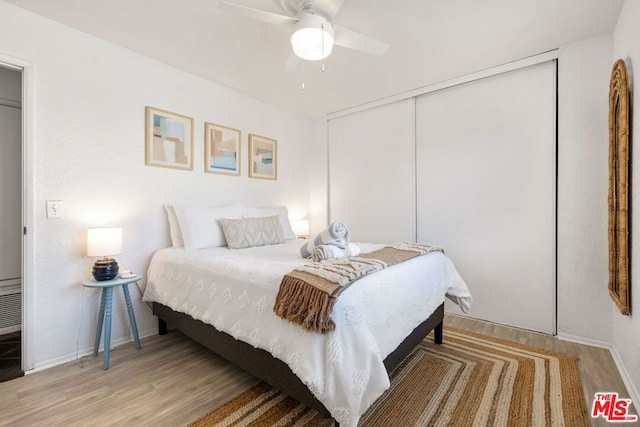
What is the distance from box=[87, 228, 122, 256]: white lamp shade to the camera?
83.5 inches

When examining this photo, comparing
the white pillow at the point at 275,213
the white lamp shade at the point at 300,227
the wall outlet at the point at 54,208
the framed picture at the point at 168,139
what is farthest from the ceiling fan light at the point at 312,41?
the white lamp shade at the point at 300,227

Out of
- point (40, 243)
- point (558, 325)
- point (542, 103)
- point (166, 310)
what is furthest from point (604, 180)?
point (40, 243)

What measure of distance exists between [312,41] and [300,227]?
259 cm

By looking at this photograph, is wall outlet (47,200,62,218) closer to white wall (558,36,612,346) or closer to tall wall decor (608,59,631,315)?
tall wall decor (608,59,631,315)

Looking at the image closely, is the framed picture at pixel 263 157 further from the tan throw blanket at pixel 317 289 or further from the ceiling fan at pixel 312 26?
the tan throw blanket at pixel 317 289

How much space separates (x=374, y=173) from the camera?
3738mm

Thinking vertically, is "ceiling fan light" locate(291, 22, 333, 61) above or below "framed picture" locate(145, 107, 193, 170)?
above

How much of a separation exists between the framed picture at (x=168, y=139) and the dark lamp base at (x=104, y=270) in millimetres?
934

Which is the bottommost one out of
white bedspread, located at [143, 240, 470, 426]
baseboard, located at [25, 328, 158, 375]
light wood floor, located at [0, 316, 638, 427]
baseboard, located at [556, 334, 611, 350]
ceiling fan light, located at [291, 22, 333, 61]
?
light wood floor, located at [0, 316, 638, 427]

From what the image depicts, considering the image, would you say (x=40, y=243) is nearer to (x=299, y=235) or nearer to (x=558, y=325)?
(x=299, y=235)

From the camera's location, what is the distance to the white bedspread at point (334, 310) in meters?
1.29

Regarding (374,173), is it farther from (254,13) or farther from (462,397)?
(462,397)

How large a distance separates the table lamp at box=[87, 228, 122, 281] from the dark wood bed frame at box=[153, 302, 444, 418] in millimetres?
524

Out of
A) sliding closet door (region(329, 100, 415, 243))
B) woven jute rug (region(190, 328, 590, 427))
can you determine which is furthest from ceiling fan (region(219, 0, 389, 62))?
woven jute rug (region(190, 328, 590, 427))
